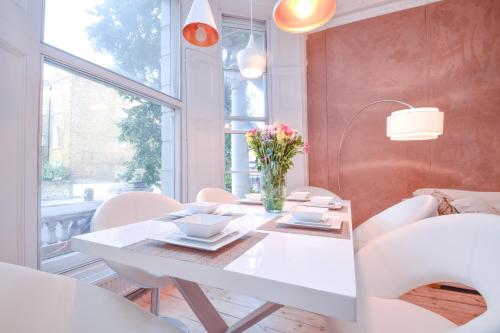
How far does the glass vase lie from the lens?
1.36 metres

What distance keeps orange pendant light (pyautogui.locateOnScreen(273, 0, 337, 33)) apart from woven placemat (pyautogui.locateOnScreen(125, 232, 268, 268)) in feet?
4.78

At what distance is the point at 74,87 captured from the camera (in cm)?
177

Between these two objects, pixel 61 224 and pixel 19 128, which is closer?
pixel 19 128

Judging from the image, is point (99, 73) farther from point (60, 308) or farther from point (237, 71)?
point (237, 71)

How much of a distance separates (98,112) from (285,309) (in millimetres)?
2219

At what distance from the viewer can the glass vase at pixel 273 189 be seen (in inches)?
53.4

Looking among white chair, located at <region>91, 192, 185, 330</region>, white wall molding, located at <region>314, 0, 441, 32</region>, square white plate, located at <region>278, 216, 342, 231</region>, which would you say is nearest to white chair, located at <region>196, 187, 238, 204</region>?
white chair, located at <region>91, 192, 185, 330</region>

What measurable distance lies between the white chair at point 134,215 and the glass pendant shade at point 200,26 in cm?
112

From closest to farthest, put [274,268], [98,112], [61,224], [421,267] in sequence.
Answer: [274,268], [421,267], [61,224], [98,112]

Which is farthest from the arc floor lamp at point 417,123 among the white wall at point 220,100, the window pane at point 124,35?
the window pane at point 124,35

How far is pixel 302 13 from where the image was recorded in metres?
1.54

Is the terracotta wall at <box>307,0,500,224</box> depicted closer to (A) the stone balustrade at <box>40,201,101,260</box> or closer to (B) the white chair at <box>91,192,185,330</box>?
(B) the white chair at <box>91,192,185,330</box>

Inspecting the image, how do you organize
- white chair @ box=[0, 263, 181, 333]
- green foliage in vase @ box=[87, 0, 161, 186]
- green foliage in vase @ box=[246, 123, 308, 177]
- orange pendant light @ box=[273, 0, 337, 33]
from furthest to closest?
green foliage in vase @ box=[87, 0, 161, 186]
orange pendant light @ box=[273, 0, 337, 33]
green foliage in vase @ box=[246, 123, 308, 177]
white chair @ box=[0, 263, 181, 333]

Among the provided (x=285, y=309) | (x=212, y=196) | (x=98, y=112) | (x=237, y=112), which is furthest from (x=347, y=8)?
(x=285, y=309)
